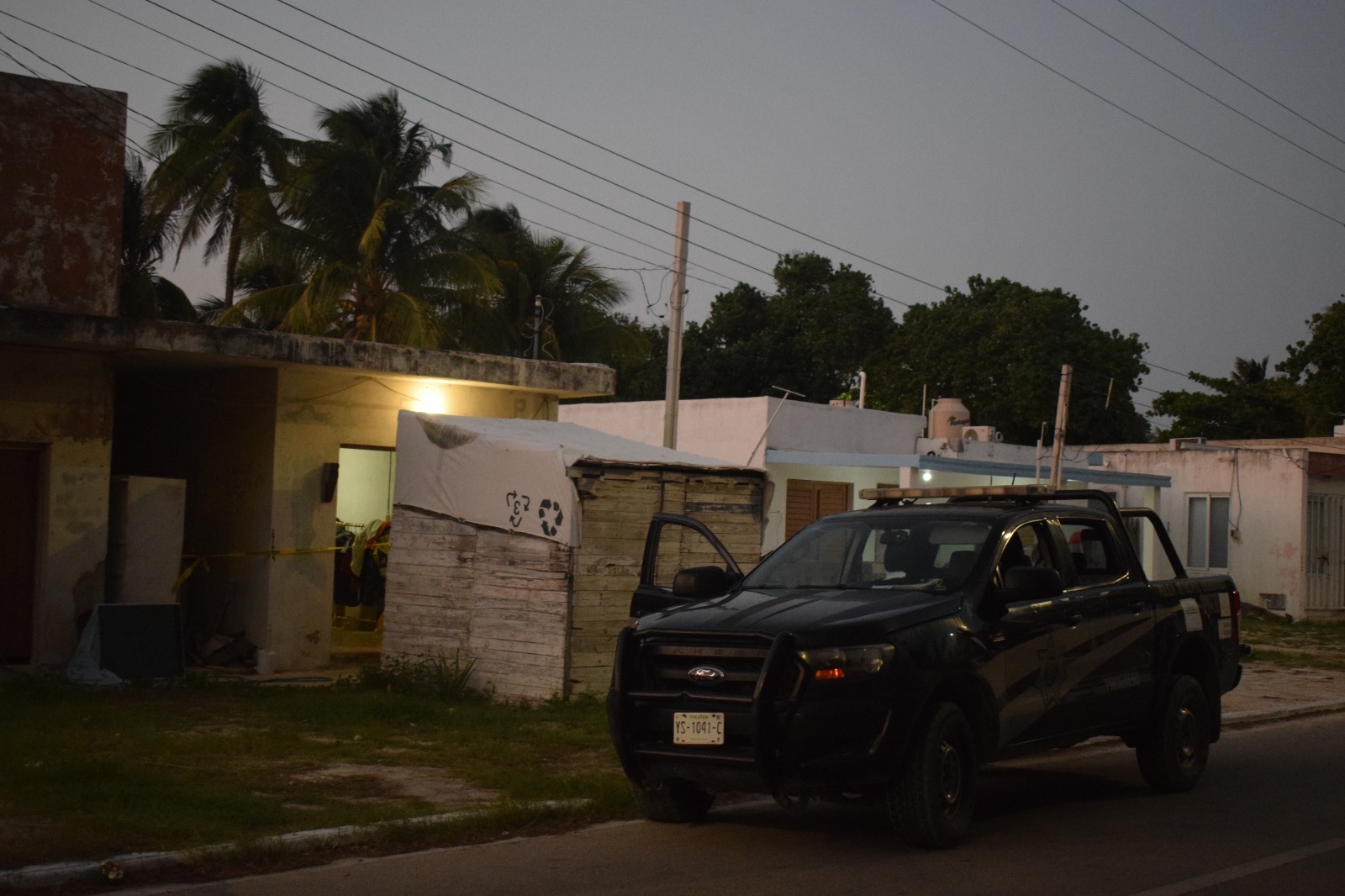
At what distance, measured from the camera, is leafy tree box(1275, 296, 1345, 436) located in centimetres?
4959

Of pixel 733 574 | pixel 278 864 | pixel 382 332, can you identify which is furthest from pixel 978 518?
pixel 382 332

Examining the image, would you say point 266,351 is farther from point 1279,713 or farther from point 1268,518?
point 1268,518

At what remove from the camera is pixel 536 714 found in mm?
12141

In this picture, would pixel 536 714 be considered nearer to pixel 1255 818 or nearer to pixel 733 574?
pixel 733 574

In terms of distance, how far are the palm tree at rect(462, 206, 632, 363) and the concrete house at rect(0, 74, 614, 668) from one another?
64.3 ft

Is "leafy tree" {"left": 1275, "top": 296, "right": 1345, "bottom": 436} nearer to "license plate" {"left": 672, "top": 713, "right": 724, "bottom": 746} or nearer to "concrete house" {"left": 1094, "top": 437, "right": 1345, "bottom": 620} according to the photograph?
"concrete house" {"left": 1094, "top": 437, "right": 1345, "bottom": 620}

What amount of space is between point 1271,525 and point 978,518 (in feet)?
85.6

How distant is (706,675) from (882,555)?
1.67 metres

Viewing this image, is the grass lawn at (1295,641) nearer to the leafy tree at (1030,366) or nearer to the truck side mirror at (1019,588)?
the truck side mirror at (1019,588)

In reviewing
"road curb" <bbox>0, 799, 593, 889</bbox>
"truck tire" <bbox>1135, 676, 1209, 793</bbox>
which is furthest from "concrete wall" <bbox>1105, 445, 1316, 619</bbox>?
"road curb" <bbox>0, 799, 593, 889</bbox>

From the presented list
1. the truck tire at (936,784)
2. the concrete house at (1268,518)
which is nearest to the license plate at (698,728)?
the truck tire at (936,784)

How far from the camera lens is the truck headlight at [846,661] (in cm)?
701

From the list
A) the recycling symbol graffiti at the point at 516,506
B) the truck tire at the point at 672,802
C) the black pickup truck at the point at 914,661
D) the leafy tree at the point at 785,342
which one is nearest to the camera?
the black pickup truck at the point at 914,661

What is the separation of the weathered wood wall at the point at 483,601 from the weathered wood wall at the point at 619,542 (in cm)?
21
